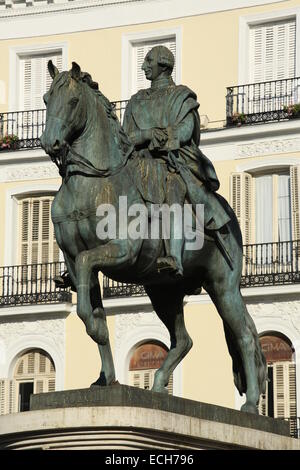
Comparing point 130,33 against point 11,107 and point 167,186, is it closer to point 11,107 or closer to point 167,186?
point 11,107

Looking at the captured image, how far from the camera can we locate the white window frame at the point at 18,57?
4012 cm

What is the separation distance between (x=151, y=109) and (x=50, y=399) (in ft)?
10.7

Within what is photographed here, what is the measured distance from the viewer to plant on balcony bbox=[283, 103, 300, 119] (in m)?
37.0

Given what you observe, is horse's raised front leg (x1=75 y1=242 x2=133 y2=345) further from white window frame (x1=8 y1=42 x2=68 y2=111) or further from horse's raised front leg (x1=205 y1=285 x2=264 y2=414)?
white window frame (x1=8 y1=42 x2=68 y2=111)

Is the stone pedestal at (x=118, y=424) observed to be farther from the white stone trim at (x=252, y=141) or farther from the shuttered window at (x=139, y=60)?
the shuttered window at (x=139, y=60)

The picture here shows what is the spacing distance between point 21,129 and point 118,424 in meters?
24.4

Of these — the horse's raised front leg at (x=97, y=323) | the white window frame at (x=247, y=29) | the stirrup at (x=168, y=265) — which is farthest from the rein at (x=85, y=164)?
the white window frame at (x=247, y=29)

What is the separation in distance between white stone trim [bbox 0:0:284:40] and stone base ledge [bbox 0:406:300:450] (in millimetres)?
22839

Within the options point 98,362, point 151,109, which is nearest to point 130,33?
point 98,362

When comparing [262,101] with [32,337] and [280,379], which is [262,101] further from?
[32,337]

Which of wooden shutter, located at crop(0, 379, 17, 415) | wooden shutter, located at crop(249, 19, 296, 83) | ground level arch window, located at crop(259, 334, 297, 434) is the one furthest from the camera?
wooden shutter, located at crop(0, 379, 17, 415)

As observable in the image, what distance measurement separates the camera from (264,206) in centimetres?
3756

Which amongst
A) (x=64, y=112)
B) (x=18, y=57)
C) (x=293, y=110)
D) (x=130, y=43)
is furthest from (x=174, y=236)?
(x=18, y=57)

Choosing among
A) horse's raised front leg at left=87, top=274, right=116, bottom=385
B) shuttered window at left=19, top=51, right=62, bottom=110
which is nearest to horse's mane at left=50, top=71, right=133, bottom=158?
horse's raised front leg at left=87, top=274, right=116, bottom=385
